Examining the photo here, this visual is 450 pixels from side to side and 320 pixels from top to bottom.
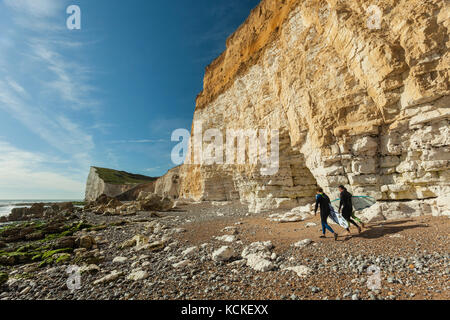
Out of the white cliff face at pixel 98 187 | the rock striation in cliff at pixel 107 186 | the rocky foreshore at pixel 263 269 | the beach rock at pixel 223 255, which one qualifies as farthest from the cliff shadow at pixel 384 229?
the white cliff face at pixel 98 187

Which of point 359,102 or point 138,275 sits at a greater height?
point 359,102

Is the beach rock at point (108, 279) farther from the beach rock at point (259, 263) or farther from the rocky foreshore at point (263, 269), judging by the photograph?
the beach rock at point (259, 263)

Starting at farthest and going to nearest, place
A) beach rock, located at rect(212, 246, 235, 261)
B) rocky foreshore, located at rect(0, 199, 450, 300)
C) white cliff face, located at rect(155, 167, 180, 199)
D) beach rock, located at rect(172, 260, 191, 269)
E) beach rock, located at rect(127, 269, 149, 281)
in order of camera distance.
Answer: white cliff face, located at rect(155, 167, 180, 199) → beach rock, located at rect(212, 246, 235, 261) → beach rock, located at rect(172, 260, 191, 269) → beach rock, located at rect(127, 269, 149, 281) → rocky foreshore, located at rect(0, 199, 450, 300)

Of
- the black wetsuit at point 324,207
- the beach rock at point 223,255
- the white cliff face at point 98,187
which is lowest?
the beach rock at point 223,255

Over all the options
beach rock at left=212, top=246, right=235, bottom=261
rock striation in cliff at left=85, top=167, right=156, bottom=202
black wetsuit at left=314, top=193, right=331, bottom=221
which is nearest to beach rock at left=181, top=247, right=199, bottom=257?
beach rock at left=212, top=246, right=235, bottom=261

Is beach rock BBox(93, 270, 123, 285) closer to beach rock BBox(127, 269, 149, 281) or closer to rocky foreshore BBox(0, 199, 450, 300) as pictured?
rocky foreshore BBox(0, 199, 450, 300)

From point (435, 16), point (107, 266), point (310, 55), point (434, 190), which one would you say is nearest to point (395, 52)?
point (435, 16)

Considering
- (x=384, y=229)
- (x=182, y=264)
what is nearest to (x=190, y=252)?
(x=182, y=264)

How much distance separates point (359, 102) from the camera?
9.68m

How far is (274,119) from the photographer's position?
16.4 m

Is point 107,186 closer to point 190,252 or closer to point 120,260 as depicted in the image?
point 120,260

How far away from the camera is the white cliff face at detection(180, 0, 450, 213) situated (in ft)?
24.2

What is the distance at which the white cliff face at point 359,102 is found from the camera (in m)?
7.38

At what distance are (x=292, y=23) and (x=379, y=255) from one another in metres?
16.5
